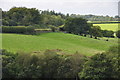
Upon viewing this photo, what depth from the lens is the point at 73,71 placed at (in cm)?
2783

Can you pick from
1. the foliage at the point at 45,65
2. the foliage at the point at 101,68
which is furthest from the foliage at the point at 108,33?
the foliage at the point at 45,65

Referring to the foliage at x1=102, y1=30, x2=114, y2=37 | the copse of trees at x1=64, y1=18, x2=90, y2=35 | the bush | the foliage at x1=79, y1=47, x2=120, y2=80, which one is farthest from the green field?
the foliage at x1=102, y1=30, x2=114, y2=37

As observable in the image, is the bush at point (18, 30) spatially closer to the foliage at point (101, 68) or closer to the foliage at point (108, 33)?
the foliage at point (108, 33)

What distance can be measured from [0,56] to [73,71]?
350 inches

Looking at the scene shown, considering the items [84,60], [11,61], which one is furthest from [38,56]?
[84,60]

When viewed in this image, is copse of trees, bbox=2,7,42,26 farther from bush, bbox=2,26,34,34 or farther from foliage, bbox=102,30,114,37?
foliage, bbox=102,30,114,37

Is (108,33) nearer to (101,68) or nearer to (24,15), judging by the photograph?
(24,15)

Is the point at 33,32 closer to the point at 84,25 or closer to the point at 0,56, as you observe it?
the point at 84,25

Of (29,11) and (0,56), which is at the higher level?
(29,11)

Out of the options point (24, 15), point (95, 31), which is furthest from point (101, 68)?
point (24, 15)

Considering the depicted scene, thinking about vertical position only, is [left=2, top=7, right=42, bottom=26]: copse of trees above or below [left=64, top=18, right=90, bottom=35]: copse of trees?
above

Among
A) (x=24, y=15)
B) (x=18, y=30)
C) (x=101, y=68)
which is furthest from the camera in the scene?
(x=24, y=15)

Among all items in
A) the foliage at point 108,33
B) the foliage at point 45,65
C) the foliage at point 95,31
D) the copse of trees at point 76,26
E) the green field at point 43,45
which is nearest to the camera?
the foliage at point 45,65

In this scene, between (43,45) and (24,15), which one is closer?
(43,45)
